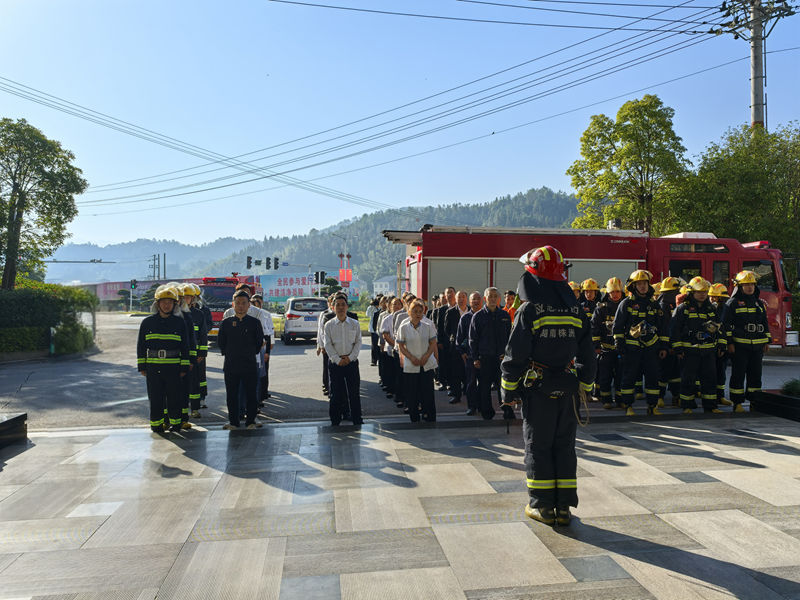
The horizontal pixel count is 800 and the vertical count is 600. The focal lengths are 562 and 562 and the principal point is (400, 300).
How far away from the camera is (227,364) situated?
7.48 m

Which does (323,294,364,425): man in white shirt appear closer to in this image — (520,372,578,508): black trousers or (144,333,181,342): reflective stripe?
(144,333,181,342): reflective stripe

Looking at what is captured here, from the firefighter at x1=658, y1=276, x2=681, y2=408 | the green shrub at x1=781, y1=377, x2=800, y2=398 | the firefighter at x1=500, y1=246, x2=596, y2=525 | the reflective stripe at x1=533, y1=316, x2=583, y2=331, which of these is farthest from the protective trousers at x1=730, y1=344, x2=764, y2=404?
the reflective stripe at x1=533, y1=316, x2=583, y2=331

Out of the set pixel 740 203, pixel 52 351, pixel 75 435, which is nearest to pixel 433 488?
pixel 75 435

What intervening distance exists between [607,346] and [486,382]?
245 cm

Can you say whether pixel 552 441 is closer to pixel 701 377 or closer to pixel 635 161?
pixel 701 377

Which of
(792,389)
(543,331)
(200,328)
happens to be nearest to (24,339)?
(200,328)

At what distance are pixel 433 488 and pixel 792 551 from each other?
272 cm

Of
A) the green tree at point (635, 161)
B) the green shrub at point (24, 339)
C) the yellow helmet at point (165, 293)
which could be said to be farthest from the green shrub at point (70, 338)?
the green tree at point (635, 161)

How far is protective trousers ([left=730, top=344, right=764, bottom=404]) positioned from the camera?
27.9 feet

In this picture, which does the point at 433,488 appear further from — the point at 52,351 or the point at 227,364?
the point at 52,351

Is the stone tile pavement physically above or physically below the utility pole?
below

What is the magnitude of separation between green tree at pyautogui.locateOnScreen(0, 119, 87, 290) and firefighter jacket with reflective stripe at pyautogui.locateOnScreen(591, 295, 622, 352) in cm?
2050

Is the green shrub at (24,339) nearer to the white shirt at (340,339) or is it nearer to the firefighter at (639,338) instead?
the white shirt at (340,339)

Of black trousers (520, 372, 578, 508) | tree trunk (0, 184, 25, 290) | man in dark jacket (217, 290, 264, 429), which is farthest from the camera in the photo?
tree trunk (0, 184, 25, 290)
